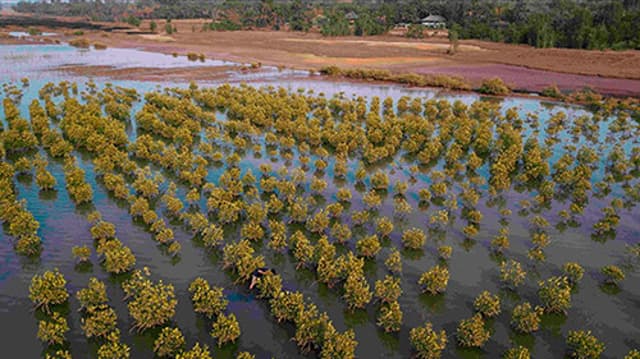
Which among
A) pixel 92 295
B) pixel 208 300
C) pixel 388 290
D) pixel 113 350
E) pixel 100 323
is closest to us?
pixel 113 350

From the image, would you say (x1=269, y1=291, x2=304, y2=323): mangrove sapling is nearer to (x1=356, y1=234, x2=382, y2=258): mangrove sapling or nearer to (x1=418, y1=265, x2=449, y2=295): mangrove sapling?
(x1=356, y1=234, x2=382, y2=258): mangrove sapling

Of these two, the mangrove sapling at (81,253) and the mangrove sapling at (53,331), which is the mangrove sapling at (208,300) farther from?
the mangrove sapling at (81,253)

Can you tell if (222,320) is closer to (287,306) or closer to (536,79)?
(287,306)

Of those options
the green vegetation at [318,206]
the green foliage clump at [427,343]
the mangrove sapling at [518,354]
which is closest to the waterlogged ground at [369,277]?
the green vegetation at [318,206]

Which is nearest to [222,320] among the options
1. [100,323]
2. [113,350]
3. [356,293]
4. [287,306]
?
[287,306]

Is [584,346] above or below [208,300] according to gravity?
below

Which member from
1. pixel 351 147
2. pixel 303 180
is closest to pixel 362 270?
pixel 303 180

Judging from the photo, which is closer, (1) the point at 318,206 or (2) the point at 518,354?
(2) the point at 518,354
